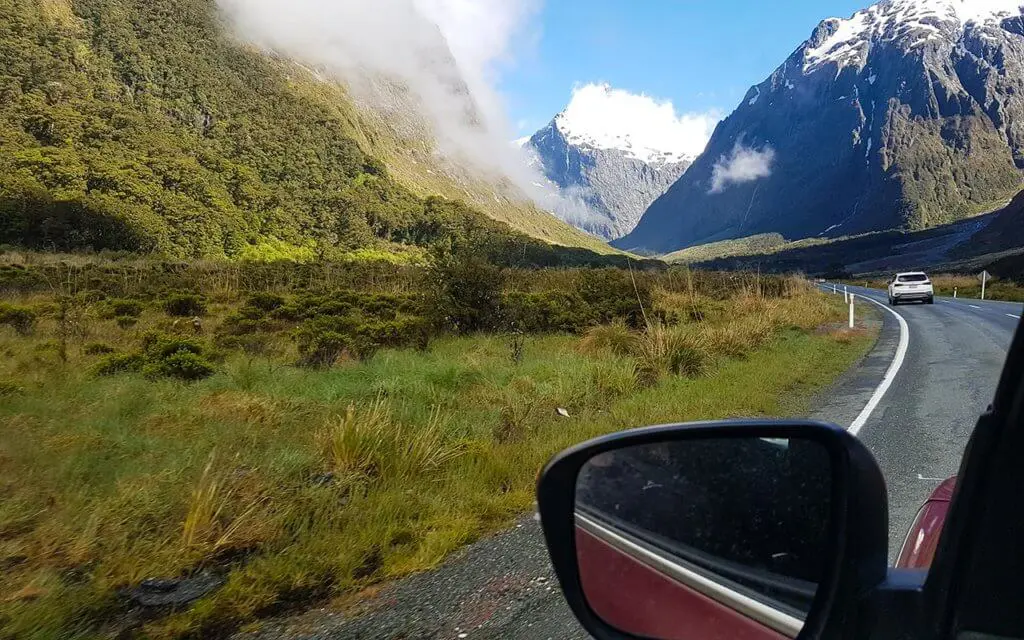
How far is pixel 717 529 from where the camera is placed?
1299 mm

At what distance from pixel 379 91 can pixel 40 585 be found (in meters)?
153

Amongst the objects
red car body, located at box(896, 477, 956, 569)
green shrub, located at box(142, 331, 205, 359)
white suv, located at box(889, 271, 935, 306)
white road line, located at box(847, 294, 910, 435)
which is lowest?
white road line, located at box(847, 294, 910, 435)

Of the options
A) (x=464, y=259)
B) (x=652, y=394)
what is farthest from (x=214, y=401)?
(x=464, y=259)

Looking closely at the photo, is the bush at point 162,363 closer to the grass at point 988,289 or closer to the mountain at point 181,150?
the mountain at point 181,150

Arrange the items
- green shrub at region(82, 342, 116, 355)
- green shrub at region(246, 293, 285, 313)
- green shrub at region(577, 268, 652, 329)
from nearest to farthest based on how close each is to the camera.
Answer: green shrub at region(82, 342, 116, 355)
green shrub at region(577, 268, 652, 329)
green shrub at region(246, 293, 285, 313)

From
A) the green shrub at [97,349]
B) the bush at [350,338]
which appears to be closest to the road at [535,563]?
the bush at [350,338]

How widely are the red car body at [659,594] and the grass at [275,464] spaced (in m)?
2.06

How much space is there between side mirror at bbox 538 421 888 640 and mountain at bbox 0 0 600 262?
3866 centimetres

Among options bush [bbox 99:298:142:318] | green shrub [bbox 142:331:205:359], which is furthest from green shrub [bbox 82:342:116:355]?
bush [bbox 99:298:142:318]

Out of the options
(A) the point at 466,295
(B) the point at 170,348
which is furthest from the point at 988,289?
(B) the point at 170,348

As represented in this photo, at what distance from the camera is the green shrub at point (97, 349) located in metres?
10.1

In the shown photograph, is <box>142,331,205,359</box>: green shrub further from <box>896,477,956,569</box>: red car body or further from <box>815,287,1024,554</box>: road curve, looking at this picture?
<box>896,477,956,569</box>: red car body

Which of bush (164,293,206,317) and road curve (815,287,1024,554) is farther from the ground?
bush (164,293,206,317)

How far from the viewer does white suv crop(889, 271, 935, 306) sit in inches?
1085
